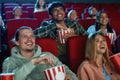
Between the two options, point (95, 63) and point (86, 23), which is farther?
point (86, 23)

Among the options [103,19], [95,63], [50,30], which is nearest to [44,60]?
[95,63]

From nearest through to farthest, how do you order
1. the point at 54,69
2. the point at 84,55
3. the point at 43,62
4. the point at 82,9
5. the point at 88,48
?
the point at 54,69 < the point at 43,62 < the point at 88,48 < the point at 84,55 < the point at 82,9

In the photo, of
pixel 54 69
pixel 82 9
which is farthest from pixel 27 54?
pixel 82 9

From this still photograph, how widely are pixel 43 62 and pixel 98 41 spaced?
0.78ft

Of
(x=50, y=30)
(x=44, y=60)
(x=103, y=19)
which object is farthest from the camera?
(x=103, y=19)

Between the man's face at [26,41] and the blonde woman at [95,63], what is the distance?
21 cm

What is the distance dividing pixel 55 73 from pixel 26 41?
8.5 inches

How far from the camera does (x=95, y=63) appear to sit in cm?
106

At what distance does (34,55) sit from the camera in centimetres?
97

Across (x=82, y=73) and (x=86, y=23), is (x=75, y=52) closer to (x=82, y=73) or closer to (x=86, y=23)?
(x=82, y=73)

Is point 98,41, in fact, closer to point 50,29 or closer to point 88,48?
point 88,48

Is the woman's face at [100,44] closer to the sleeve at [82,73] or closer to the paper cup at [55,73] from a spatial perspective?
the sleeve at [82,73]

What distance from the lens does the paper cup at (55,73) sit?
790 millimetres

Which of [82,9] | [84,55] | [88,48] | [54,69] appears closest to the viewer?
[54,69]
